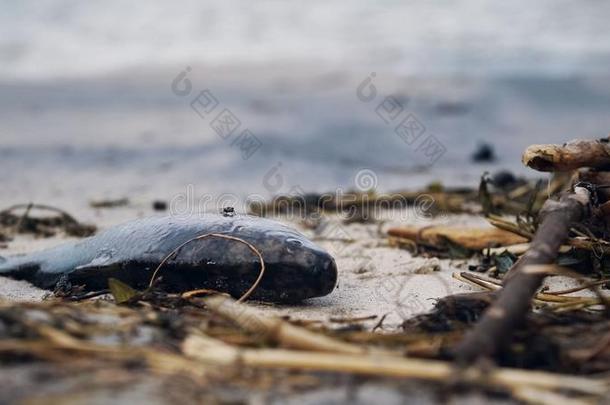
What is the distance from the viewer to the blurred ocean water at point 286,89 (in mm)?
7621

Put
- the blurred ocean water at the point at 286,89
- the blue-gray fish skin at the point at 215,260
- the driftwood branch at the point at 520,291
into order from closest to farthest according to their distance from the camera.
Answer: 1. the driftwood branch at the point at 520,291
2. the blue-gray fish skin at the point at 215,260
3. the blurred ocean water at the point at 286,89

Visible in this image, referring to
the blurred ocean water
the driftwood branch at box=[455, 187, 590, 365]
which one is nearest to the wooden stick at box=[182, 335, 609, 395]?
the driftwood branch at box=[455, 187, 590, 365]

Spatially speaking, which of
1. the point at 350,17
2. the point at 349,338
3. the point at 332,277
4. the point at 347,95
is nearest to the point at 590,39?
the point at 350,17

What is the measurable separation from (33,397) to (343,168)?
601 cm

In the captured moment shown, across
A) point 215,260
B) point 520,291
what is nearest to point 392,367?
point 520,291

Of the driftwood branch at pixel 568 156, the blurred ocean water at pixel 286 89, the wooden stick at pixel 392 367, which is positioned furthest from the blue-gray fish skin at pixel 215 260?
the blurred ocean water at pixel 286 89

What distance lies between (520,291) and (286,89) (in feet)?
26.4

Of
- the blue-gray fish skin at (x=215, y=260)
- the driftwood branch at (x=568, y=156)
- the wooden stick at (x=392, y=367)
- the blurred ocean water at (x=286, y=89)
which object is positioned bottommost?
the wooden stick at (x=392, y=367)

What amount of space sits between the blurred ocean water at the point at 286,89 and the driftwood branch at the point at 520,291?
4252mm

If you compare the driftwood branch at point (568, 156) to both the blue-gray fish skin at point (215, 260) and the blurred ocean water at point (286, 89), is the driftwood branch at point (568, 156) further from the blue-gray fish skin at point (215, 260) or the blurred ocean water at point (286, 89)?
the blurred ocean water at point (286, 89)

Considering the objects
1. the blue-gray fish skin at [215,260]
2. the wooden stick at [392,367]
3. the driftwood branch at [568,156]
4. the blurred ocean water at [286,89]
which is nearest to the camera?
the wooden stick at [392,367]

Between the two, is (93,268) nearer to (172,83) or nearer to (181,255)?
(181,255)

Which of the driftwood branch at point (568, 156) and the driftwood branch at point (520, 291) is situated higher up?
the driftwood branch at point (568, 156)

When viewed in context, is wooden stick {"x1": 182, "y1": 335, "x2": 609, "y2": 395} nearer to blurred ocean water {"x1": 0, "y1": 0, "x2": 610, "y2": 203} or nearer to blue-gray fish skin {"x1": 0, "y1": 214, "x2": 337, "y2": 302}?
blue-gray fish skin {"x1": 0, "y1": 214, "x2": 337, "y2": 302}
